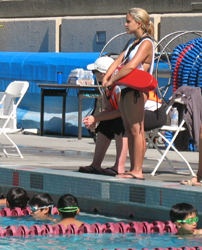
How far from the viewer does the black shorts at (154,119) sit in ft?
22.3

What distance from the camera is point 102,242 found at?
515 centimetres

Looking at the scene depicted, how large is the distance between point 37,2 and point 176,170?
981 cm

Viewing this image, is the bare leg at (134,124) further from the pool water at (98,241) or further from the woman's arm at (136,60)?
the pool water at (98,241)

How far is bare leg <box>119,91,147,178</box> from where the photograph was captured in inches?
245

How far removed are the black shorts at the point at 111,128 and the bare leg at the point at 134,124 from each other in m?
0.42

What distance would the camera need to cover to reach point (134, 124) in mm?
6234

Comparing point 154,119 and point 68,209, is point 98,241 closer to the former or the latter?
point 68,209

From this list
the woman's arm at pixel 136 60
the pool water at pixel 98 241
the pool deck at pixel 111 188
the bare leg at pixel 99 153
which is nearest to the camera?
the pool water at pixel 98 241

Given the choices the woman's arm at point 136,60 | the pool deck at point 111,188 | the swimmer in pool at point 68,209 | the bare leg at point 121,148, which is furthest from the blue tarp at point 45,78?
the swimmer in pool at point 68,209

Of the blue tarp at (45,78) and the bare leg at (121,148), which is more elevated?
the blue tarp at (45,78)

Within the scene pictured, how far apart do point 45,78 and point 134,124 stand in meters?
7.89

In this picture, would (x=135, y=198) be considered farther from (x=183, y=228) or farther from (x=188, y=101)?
(x=188, y=101)

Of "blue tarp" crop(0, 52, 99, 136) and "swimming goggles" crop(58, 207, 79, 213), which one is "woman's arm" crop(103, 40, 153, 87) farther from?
"blue tarp" crop(0, 52, 99, 136)

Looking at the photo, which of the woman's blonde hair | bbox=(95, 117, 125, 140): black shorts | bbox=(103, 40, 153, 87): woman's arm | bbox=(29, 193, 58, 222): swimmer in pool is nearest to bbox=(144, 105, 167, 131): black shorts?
bbox=(95, 117, 125, 140): black shorts
